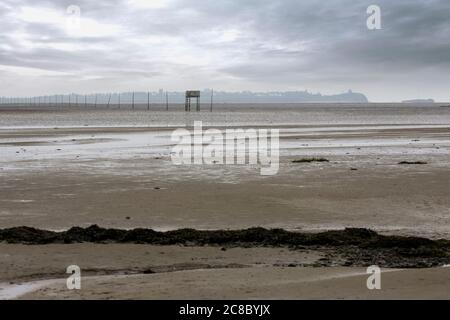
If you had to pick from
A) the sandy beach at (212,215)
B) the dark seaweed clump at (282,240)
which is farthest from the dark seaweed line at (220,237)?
the sandy beach at (212,215)

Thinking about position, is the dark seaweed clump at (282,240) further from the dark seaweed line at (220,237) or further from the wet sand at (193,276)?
the wet sand at (193,276)

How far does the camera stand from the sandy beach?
6363 mm

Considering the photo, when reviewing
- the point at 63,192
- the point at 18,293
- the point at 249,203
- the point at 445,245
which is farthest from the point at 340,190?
the point at 18,293

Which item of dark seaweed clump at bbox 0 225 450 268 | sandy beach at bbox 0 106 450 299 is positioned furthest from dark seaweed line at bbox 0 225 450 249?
sandy beach at bbox 0 106 450 299

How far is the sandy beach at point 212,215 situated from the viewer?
251 inches

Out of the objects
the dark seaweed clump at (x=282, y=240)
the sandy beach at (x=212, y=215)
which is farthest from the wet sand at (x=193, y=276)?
the dark seaweed clump at (x=282, y=240)

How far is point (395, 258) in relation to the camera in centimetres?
772

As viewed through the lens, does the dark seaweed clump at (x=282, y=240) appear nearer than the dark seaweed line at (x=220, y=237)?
Yes

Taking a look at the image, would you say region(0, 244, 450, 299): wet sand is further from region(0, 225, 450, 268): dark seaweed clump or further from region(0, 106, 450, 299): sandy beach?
region(0, 225, 450, 268): dark seaweed clump

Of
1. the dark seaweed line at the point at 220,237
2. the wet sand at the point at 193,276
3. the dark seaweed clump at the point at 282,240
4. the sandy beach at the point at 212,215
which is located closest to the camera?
the wet sand at the point at 193,276

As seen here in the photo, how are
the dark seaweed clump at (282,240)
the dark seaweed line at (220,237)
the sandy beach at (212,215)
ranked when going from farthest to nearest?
the dark seaweed line at (220,237) → the dark seaweed clump at (282,240) → the sandy beach at (212,215)

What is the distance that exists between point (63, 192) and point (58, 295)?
24.5 ft

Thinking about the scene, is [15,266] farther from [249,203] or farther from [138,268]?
[249,203]
